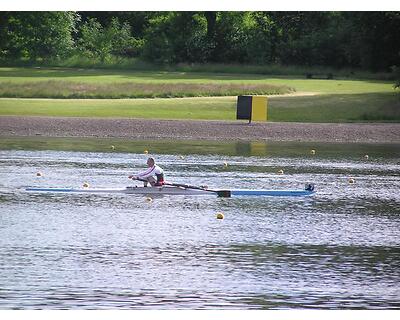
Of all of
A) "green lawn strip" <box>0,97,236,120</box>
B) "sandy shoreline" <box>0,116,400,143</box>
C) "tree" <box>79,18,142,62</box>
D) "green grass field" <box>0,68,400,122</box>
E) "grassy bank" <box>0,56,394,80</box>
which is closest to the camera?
"sandy shoreline" <box>0,116,400,143</box>

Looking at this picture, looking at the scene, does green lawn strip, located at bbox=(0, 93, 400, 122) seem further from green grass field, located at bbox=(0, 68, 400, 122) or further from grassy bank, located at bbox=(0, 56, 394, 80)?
grassy bank, located at bbox=(0, 56, 394, 80)

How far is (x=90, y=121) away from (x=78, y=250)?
27.1 meters

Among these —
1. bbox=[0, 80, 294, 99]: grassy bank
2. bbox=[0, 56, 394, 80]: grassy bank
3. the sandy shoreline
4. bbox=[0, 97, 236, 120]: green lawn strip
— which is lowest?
the sandy shoreline

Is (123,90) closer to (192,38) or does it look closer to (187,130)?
(187,130)

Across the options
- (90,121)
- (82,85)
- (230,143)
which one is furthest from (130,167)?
(82,85)

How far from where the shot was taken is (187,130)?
A: 45.9m

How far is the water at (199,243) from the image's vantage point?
16.9m

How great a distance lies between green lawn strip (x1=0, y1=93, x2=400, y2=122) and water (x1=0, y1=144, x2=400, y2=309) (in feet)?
53.2

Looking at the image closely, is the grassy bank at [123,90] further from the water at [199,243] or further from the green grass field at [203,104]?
the water at [199,243]

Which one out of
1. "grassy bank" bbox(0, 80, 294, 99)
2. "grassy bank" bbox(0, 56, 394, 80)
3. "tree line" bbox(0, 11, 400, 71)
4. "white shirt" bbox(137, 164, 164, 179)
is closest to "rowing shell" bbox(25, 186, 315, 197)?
"white shirt" bbox(137, 164, 164, 179)

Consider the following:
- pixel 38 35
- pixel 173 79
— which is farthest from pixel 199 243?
pixel 38 35

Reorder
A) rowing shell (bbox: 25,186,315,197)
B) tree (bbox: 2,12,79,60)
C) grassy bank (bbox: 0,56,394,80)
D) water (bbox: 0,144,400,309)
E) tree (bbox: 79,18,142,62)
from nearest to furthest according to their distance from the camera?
water (bbox: 0,144,400,309) → rowing shell (bbox: 25,186,315,197) → tree (bbox: 2,12,79,60) → grassy bank (bbox: 0,56,394,80) → tree (bbox: 79,18,142,62)

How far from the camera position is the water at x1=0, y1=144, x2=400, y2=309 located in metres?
16.9

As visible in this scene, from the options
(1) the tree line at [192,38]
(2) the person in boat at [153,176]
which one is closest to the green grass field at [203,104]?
(1) the tree line at [192,38]
